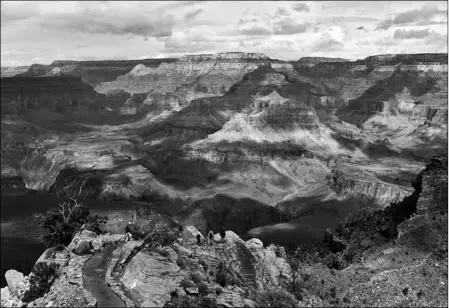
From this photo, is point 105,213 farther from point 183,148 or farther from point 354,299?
point 183,148

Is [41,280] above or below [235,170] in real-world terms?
above

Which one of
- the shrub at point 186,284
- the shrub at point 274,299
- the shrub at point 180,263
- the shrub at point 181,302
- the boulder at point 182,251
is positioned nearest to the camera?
the shrub at point 181,302

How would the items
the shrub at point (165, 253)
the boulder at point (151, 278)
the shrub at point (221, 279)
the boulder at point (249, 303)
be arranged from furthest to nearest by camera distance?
the shrub at point (165, 253) → the shrub at point (221, 279) → the boulder at point (151, 278) → the boulder at point (249, 303)

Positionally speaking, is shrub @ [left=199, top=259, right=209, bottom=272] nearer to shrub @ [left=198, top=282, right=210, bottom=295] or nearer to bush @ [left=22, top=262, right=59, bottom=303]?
shrub @ [left=198, top=282, right=210, bottom=295]

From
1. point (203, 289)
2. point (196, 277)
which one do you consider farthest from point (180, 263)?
point (203, 289)

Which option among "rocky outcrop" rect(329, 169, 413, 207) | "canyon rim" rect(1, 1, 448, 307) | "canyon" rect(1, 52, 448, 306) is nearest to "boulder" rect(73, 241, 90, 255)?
"canyon rim" rect(1, 1, 448, 307)

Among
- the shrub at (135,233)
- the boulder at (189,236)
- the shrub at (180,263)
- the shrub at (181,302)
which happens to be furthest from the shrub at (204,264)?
the shrub at (135,233)

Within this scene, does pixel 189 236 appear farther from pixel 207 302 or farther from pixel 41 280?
pixel 207 302

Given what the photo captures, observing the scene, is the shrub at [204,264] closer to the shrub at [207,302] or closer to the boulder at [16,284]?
the shrub at [207,302]
